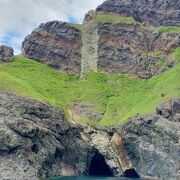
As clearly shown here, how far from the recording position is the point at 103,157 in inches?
5871

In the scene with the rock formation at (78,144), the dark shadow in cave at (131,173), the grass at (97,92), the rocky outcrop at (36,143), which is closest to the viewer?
the rocky outcrop at (36,143)

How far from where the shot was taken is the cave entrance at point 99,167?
152500 mm

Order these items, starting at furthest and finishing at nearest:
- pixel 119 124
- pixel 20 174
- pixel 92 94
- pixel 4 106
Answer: pixel 92 94 → pixel 119 124 → pixel 4 106 → pixel 20 174

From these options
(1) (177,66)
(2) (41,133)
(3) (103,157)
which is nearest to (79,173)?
(3) (103,157)

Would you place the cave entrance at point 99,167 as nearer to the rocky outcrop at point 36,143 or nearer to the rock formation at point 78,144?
the rock formation at point 78,144

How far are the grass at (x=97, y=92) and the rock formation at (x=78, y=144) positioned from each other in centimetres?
1083

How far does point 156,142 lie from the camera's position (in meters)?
138

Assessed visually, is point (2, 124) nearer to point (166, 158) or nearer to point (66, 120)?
point (66, 120)

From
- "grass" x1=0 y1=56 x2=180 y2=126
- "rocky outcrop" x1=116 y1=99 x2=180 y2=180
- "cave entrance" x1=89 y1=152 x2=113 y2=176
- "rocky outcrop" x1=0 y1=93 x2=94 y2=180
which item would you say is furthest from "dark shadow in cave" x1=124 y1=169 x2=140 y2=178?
"grass" x1=0 y1=56 x2=180 y2=126

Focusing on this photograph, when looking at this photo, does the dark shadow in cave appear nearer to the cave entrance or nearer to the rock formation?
the rock formation

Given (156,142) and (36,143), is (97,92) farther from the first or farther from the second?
(36,143)

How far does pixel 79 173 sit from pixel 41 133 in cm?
2315

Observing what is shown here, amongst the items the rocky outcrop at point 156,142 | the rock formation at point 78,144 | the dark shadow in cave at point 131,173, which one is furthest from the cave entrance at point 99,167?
the rocky outcrop at point 156,142

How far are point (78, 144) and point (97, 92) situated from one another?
51.1 m
